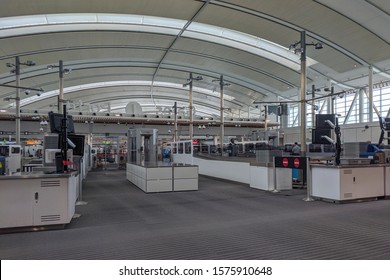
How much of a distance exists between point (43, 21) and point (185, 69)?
1120 centimetres

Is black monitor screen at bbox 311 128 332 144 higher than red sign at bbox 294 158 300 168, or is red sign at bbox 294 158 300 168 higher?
black monitor screen at bbox 311 128 332 144

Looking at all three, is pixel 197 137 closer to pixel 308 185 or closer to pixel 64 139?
pixel 308 185

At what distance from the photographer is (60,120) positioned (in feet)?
18.9

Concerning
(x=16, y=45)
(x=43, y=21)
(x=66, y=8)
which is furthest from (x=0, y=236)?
(x=16, y=45)

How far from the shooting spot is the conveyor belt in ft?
12.1

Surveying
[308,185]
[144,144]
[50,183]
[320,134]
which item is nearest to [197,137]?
[144,144]

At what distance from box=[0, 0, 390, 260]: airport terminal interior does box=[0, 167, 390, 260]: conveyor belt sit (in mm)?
37

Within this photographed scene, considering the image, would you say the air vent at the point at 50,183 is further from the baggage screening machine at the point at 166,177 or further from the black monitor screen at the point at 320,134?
the black monitor screen at the point at 320,134

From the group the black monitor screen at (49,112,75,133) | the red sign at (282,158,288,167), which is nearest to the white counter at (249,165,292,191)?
the red sign at (282,158,288,167)

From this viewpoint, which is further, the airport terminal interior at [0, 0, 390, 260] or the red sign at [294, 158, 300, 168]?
the red sign at [294, 158, 300, 168]

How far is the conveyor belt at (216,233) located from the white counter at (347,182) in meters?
0.32

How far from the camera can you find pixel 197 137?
102 feet

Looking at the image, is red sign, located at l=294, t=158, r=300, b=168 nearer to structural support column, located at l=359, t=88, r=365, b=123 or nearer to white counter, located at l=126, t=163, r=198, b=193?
white counter, located at l=126, t=163, r=198, b=193

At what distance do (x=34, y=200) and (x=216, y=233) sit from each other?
295 cm
